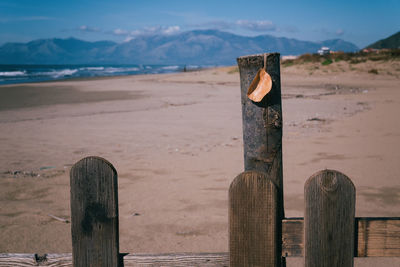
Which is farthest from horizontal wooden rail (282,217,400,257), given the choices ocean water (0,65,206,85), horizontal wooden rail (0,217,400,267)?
ocean water (0,65,206,85)

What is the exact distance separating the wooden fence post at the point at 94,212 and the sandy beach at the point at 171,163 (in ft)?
5.68

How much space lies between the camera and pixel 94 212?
1.44 metres

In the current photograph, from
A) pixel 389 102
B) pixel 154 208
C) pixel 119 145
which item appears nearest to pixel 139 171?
pixel 154 208

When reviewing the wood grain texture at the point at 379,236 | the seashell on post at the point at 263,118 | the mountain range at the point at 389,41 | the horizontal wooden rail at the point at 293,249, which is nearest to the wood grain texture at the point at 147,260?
the horizontal wooden rail at the point at 293,249

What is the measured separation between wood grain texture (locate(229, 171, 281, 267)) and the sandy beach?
177cm

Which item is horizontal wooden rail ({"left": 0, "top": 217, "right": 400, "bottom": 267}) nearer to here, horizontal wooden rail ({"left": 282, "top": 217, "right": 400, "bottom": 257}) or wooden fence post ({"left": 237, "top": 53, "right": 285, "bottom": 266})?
horizontal wooden rail ({"left": 282, "top": 217, "right": 400, "bottom": 257})

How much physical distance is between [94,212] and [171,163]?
4.29 m

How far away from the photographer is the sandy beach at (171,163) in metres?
3.46

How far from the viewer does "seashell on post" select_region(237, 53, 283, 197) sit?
1652 millimetres

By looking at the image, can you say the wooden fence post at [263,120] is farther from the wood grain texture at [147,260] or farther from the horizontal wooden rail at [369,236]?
the wood grain texture at [147,260]

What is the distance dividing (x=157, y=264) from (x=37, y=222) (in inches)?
104

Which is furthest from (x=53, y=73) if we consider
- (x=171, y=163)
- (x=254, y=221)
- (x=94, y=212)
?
(x=254, y=221)

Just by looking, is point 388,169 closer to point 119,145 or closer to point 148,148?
point 148,148

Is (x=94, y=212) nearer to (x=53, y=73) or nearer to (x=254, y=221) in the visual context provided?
(x=254, y=221)
